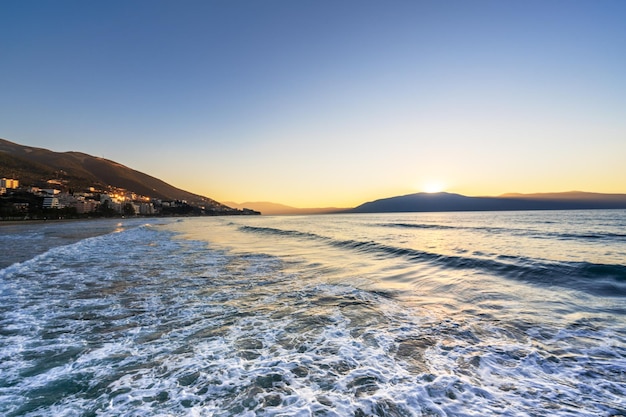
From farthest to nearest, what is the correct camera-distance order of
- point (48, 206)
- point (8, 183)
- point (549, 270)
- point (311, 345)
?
point (8, 183) → point (48, 206) → point (549, 270) → point (311, 345)

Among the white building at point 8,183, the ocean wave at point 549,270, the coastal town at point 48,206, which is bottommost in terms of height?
the ocean wave at point 549,270

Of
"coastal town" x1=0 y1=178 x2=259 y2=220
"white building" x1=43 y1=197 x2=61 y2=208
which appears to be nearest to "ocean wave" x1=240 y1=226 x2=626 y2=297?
"coastal town" x1=0 y1=178 x2=259 y2=220

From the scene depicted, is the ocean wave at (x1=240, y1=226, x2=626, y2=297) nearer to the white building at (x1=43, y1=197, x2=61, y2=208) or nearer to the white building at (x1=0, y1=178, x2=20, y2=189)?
the white building at (x1=43, y1=197, x2=61, y2=208)

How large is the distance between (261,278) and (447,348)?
→ 8995 mm

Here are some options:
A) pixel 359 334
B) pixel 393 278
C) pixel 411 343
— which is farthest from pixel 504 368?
pixel 393 278

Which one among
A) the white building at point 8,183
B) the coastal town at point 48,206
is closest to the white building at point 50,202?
the coastal town at point 48,206

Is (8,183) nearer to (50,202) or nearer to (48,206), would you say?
(50,202)

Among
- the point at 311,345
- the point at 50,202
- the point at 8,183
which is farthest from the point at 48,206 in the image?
the point at 311,345

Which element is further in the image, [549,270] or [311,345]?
[549,270]

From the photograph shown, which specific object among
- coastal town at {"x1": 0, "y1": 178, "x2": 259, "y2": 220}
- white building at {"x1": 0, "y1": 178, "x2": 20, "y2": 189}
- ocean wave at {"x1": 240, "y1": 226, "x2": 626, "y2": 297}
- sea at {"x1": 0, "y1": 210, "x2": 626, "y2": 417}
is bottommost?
ocean wave at {"x1": 240, "y1": 226, "x2": 626, "y2": 297}

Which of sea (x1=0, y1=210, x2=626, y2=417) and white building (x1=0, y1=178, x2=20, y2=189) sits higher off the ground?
white building (x1=0, y1=178, x2=20, y2=189)

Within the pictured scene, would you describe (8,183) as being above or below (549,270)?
above

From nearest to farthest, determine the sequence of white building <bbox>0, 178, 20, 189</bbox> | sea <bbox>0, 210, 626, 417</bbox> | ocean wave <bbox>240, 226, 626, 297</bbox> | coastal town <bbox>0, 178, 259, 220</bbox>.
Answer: sea <bbox>0, 210, 626, 417</bbox>
ocean wave <bbox>240, 226, 626, 297</bbox>
coastal town <bbox>0, 178, 259, 220</bbox>
white building <bbox>0, 178, 20, 189</bbox>

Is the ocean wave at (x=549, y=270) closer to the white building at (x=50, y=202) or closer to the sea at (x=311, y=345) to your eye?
the sea at (x=311, y=345)
